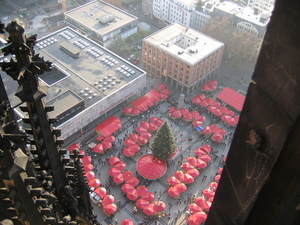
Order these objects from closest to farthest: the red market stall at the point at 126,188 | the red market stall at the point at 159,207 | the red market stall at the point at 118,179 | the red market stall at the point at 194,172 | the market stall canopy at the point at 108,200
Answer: the red market stall at the point at 159,207, the market stall canopy at the point at 108,200, the red market stall at the point at 126,188, the red market stall at the point at 118,179, the red market stall at the point at 194,172

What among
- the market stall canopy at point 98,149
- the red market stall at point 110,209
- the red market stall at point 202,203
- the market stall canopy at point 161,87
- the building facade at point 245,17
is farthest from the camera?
the building facade at point 245,17

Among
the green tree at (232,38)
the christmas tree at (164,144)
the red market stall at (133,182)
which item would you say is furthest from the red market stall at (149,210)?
the green tree at (232,38)

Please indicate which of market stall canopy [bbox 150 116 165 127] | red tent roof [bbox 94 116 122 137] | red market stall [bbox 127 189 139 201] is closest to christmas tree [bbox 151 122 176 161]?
red market stall [bbox 127 189 139 201]

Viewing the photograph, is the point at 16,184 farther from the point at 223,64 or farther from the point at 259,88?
the point at 223,64

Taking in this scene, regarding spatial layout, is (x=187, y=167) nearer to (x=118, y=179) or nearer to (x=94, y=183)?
(x=118, y=179)

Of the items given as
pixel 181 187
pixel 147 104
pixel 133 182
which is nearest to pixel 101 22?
pixel 147 104

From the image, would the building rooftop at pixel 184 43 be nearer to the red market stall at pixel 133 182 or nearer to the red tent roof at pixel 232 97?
the red tent roof at pixel 232 97

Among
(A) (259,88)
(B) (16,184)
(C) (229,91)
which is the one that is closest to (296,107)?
(A) (259,88)
